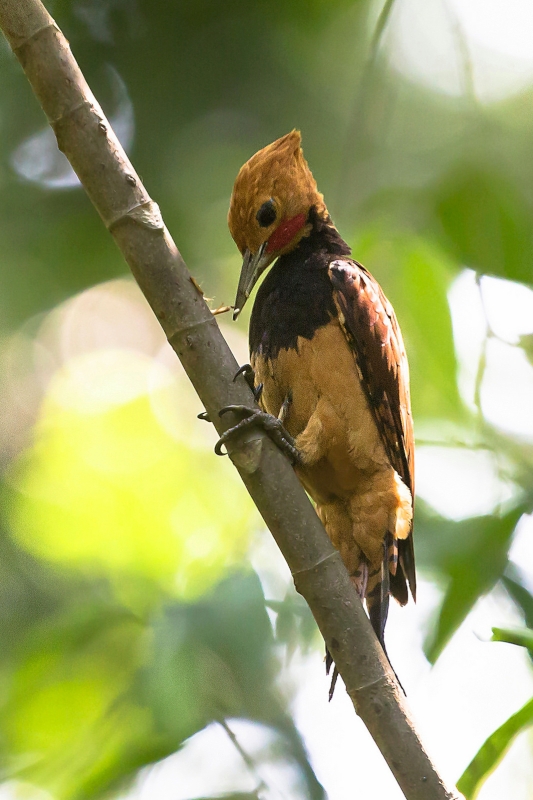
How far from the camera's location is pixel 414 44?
331cm

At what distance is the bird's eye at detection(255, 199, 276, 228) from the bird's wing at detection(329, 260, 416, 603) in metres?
0.24

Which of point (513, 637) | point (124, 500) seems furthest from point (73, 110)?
point (124, 500)

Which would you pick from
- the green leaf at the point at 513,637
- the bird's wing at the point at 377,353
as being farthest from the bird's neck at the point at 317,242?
the green leaf at the point at 513,637

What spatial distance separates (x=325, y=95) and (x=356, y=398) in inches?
71.4

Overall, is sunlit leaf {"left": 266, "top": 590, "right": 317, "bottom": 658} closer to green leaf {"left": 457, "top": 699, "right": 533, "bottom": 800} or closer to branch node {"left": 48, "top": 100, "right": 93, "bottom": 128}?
green leaf {"left": 457, "top": 699, "right": 533, "bottom": 800}

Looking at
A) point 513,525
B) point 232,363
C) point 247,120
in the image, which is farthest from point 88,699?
point 247,120

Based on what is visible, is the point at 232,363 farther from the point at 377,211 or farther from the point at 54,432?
the point at 54,432

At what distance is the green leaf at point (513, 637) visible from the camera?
2354mm

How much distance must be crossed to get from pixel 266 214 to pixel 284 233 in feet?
0.30

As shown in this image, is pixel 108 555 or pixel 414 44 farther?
pixel 108 555

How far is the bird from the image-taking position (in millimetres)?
2230

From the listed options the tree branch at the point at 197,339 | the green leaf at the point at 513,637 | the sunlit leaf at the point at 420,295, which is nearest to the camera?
the tree branch at the point at 197,339

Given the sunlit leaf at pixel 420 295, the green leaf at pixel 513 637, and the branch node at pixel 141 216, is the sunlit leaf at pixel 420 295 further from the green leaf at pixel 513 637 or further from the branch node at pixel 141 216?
the branch node at pixel 141 216

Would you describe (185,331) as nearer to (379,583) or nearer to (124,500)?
(379,583)
